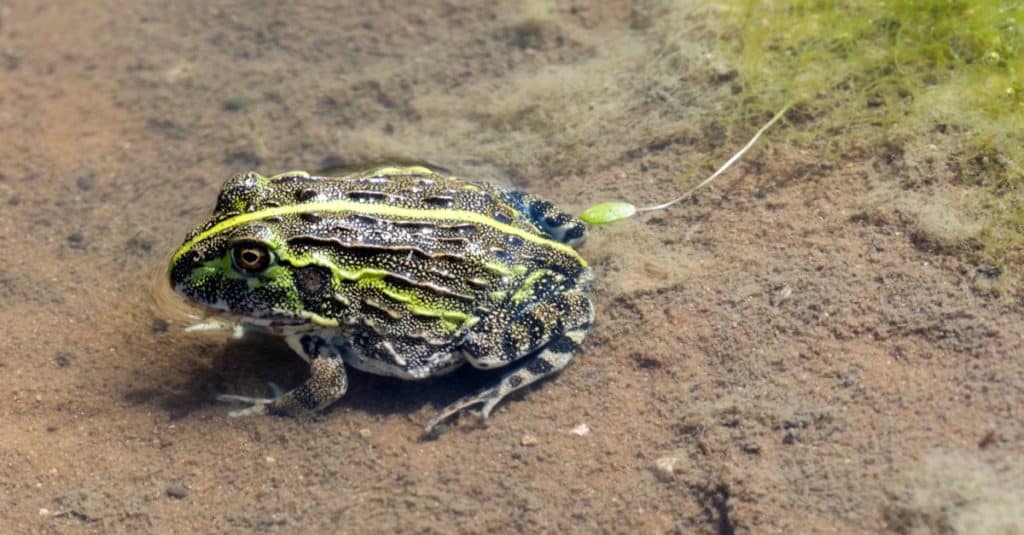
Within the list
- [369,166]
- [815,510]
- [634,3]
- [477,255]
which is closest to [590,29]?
[634,3]

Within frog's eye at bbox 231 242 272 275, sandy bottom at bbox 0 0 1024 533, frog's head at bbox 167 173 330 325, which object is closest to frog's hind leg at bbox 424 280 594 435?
sandy bottom at bbox 0 0 1024 533

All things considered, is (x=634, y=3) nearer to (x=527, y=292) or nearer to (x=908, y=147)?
(x=908, y=147)

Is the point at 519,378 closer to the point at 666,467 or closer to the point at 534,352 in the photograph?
the point at 534,352

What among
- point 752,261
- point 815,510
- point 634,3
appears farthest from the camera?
point 634,3

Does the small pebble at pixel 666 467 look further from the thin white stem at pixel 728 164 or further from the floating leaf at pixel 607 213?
the thin white stem at pixel 728 164

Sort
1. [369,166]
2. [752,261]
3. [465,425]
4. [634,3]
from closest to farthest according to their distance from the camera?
[465,425] → [752,261] → [369,166] → [634,3]

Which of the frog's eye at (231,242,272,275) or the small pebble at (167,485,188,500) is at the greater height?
the frog's eye at (231,242,272,275)

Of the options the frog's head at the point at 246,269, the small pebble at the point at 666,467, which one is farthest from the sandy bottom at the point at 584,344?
the frog's head at the point at 246,269

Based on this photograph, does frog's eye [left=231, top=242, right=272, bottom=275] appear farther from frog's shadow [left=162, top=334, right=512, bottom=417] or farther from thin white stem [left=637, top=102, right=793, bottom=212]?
thin white stem [left=637, top=102, right=793, bottom=212]
